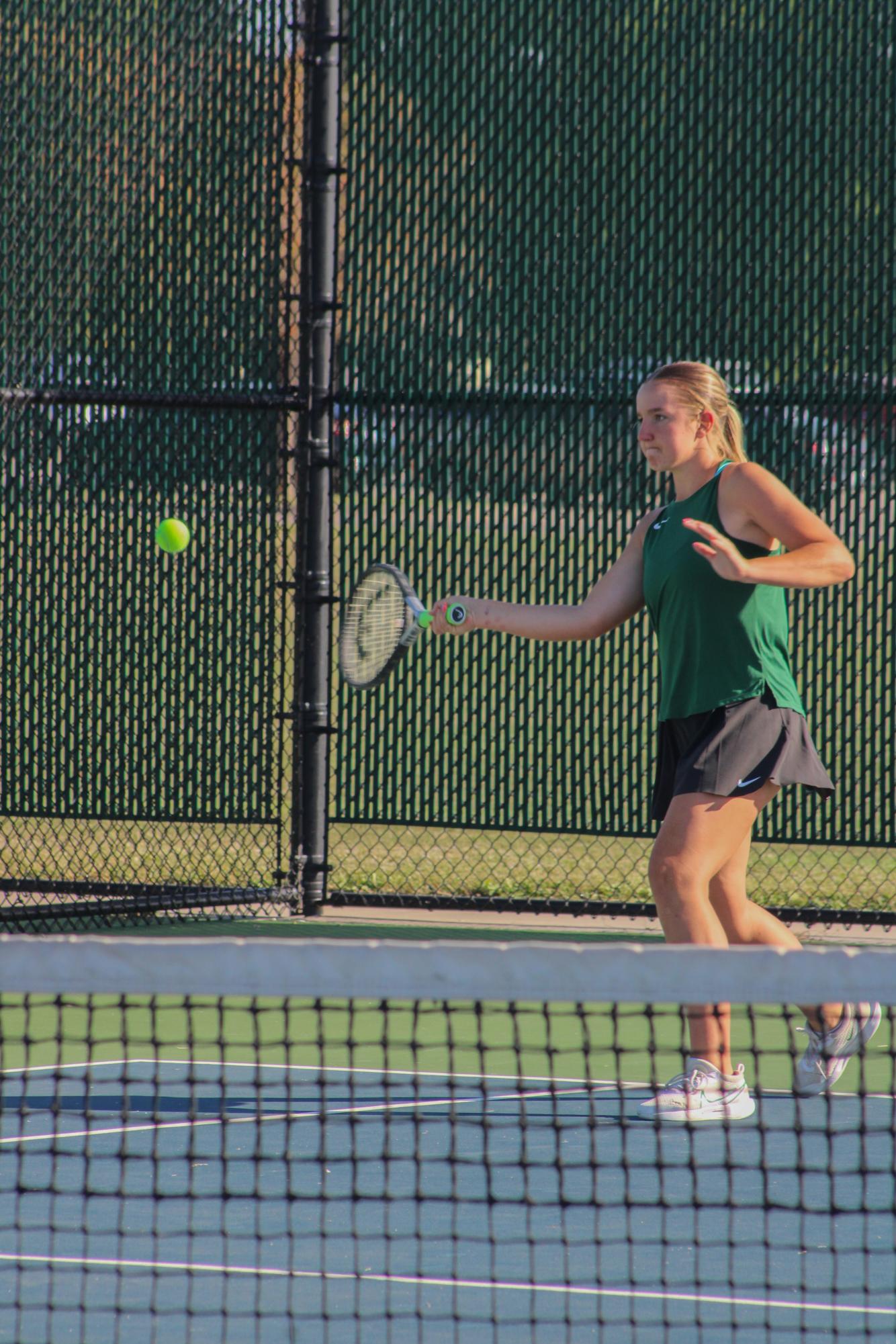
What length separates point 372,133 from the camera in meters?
6.62

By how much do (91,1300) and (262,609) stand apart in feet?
12.1

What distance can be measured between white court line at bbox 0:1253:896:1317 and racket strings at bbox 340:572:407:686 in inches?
84.0

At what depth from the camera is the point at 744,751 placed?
14.0ft

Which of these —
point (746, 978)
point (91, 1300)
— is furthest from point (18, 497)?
point (746, 978)

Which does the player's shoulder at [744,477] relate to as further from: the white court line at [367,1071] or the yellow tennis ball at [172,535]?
the yellow tennis ball at [172,535]

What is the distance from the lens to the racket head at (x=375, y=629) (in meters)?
5.20

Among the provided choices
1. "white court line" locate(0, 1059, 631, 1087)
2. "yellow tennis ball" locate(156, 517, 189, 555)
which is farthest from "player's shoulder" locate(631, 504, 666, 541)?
"yellow tennis ball" locate(156, 517, 189, 555)

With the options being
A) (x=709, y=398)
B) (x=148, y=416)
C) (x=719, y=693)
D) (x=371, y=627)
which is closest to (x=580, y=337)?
(x=148, y=416)

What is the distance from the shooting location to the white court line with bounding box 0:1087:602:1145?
13.5 ft

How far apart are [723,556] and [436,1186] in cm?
139

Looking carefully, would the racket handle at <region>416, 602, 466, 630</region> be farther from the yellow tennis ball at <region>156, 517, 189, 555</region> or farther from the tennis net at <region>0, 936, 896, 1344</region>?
the yellow tennis ball at <region>156, 517, 189, 555</region>

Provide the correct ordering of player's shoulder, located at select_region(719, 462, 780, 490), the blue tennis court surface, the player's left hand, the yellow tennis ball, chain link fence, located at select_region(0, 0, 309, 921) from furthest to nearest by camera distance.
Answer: chain link fence, located at select_region(0, 0, 309, 921)
the yellow tennis ball
player's shoulder, located at select_region(719, 462, 780, 490)
the player's left hand
the blue tennis court surface

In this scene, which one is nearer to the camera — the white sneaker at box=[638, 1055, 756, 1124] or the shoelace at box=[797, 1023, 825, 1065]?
the white sneaker at box=[638, 1055, 756, 1124]

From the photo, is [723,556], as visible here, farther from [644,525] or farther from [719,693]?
[644,525]
